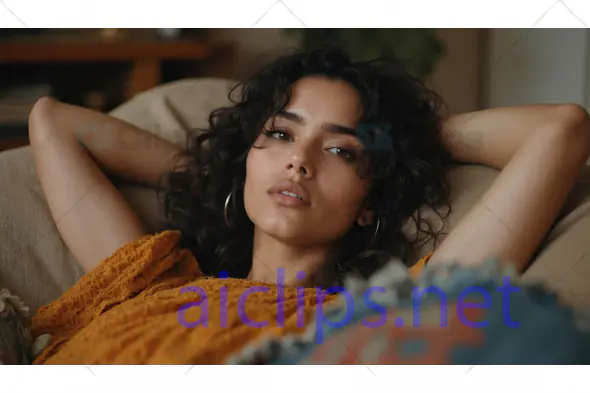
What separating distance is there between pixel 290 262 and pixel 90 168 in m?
0.29

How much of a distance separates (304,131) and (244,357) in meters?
0.27

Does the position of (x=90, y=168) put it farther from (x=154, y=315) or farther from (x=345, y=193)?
(x=345, y=193)

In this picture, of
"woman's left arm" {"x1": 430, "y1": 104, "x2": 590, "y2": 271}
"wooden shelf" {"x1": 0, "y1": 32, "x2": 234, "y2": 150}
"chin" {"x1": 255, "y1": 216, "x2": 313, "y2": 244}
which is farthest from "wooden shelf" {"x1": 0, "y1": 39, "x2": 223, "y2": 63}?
"woman's left arm" {"x1": 430, "y1": 104, "x2": 590, "y2": 271}

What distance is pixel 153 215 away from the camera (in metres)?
1.04

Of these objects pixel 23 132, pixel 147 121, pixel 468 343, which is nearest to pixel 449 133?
pixel 468 343

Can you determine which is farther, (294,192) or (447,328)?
(294,192)

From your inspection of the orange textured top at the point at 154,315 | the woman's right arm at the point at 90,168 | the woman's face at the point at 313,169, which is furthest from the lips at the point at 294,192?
the woman's right arm at the point at 90,168

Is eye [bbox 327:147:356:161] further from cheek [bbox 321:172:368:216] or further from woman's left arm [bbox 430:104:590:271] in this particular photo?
woman's left arm [bbox 430:104:590:271]

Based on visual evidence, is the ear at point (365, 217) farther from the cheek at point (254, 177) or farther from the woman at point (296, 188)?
the cheek at point (254, 177)

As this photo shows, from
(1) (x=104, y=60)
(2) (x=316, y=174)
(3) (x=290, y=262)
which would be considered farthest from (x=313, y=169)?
(1) (x=104, y=60)

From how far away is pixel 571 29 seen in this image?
96 centimetres

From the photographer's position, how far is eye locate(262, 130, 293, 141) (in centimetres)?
92
